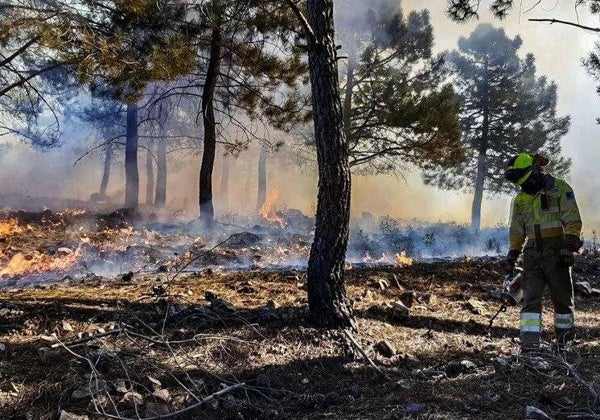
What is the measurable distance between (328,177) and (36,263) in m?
6.52

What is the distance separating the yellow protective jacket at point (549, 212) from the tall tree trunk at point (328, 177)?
1949 mm

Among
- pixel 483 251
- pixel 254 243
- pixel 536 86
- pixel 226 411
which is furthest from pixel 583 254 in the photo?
pixel 536 86

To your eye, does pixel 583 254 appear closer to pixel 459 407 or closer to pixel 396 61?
pixel 396 61

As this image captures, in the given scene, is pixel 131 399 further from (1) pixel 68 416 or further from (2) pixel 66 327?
(2) pixel 66 327

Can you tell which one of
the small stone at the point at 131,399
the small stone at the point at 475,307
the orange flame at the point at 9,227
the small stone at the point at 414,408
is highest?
the orange flame at the point at 9,227

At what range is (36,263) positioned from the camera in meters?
8.40

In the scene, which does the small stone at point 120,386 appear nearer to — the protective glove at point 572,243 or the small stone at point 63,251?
the protective glove at point 572,243

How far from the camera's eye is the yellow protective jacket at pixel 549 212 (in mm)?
4574

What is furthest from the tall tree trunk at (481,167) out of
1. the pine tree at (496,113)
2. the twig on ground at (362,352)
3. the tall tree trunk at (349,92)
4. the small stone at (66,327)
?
the small stone at (66,327)

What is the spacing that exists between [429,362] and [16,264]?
737cm

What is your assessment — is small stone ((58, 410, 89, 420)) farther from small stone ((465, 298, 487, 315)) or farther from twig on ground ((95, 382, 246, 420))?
small stone ((465, 298, 487, 315))

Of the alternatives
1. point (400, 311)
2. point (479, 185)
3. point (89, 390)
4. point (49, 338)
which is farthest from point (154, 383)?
point (479, 185)

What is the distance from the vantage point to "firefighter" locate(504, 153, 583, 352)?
4.54 metres

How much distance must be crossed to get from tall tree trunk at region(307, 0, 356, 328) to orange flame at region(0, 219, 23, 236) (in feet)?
29.3
